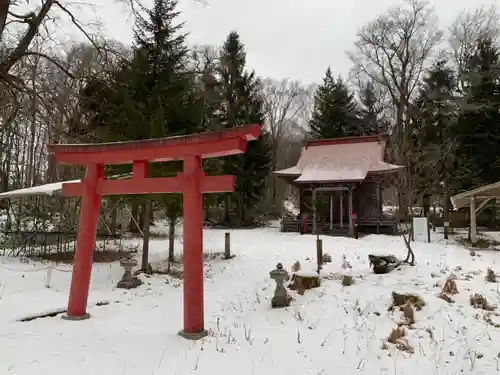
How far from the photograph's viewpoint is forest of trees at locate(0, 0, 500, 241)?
38.0ft

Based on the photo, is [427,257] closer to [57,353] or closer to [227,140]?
[227,140]

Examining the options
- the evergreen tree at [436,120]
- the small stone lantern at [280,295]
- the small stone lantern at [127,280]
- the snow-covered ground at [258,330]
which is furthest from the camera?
the evergreen tree at [436,120]

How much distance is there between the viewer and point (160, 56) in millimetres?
13695

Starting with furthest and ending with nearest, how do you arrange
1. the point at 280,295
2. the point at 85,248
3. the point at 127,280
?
the point at 127,280, the point at 280,295, the point at 85,248

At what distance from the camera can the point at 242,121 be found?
88.2ft

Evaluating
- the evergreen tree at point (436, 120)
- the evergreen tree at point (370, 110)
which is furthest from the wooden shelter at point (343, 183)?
the evergreen tree at point (370, 110)

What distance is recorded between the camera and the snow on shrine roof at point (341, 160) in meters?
20.8

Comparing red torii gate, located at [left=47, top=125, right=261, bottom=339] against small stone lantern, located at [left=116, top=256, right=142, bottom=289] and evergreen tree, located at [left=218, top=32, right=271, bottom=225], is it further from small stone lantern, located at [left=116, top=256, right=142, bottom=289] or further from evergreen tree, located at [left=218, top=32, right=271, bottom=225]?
evergreen tree, located at [left=218, top=32, right=271, bottom=225]

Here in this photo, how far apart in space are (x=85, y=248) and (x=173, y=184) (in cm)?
213

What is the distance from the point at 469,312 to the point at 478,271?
10.2 feet

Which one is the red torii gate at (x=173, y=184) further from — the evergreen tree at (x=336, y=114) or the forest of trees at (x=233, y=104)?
the evergreen tree at (x=336, y=114)

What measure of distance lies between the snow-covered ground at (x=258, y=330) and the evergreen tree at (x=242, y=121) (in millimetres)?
15637

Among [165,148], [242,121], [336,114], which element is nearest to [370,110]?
[336,114]

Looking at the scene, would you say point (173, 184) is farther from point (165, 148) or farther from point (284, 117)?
point (284, 117)
